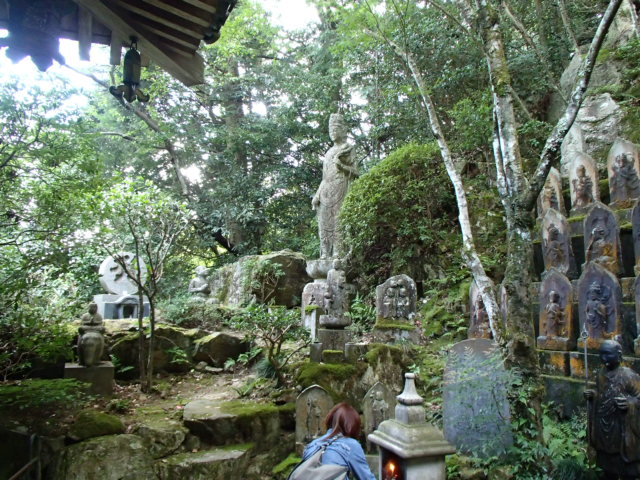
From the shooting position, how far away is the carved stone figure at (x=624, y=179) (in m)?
6.91

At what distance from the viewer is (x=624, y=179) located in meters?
7.00

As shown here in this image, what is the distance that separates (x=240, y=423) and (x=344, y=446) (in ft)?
8.67

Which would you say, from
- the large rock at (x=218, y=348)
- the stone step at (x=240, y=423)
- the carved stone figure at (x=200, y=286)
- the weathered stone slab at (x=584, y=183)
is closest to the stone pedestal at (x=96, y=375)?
the stone step at (x=240, y=423)

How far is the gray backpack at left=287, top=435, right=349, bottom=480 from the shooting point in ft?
7.51

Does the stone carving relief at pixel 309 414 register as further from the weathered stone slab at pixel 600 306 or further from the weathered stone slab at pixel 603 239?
the weathered stone slab at pixel 603 239

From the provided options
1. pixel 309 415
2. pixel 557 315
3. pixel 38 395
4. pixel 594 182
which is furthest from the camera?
pixel 594 182

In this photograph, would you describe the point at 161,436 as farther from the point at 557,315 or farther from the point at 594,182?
the point at 594,182

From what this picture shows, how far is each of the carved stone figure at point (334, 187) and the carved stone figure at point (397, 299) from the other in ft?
7.88

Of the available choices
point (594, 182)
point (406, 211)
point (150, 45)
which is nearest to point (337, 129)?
point (406, 211)

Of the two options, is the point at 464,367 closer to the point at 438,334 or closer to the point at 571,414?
the point at 571,414

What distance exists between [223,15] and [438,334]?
6364mm

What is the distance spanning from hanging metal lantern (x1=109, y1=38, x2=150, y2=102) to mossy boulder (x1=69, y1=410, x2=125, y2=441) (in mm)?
3289

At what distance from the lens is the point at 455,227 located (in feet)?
30.9

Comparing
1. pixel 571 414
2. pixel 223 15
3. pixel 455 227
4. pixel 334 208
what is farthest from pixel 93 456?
pixel 455 227
